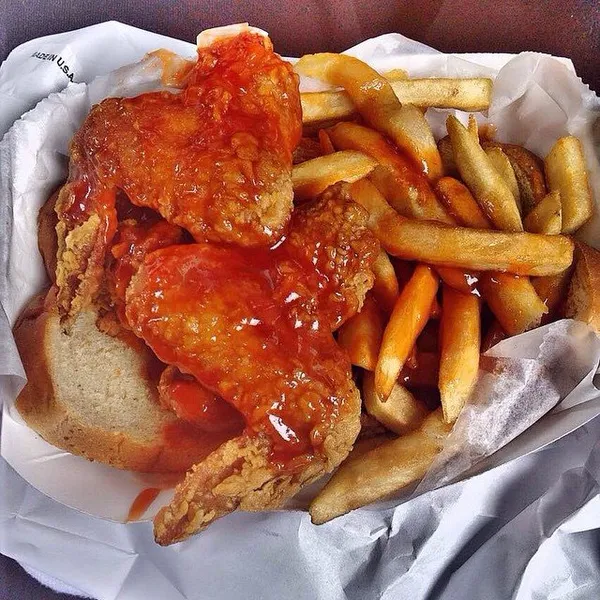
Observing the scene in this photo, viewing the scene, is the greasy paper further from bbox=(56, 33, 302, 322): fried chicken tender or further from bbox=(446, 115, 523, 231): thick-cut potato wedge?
bbox=(446, 115, 523, 231): thick-cut potato wedge

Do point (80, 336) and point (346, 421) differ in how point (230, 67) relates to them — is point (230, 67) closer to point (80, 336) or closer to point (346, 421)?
point (80, 336)

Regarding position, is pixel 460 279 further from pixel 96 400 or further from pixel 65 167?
pixel 65 167

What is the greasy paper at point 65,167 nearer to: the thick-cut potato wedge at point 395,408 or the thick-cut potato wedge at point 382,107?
the thick-cut potato wedge at point 395,408

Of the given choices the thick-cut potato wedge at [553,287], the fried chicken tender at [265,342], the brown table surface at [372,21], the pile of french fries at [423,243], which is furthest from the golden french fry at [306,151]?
the thick-cut potato wedge at [553,287]

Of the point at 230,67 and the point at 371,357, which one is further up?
the point at 230,67

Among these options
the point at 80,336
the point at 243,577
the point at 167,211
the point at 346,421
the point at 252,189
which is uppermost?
the point at 252,189

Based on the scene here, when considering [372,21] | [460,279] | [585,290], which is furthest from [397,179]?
[372,21]

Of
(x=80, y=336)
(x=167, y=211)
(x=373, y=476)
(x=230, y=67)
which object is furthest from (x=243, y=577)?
(x=230, y=67)
